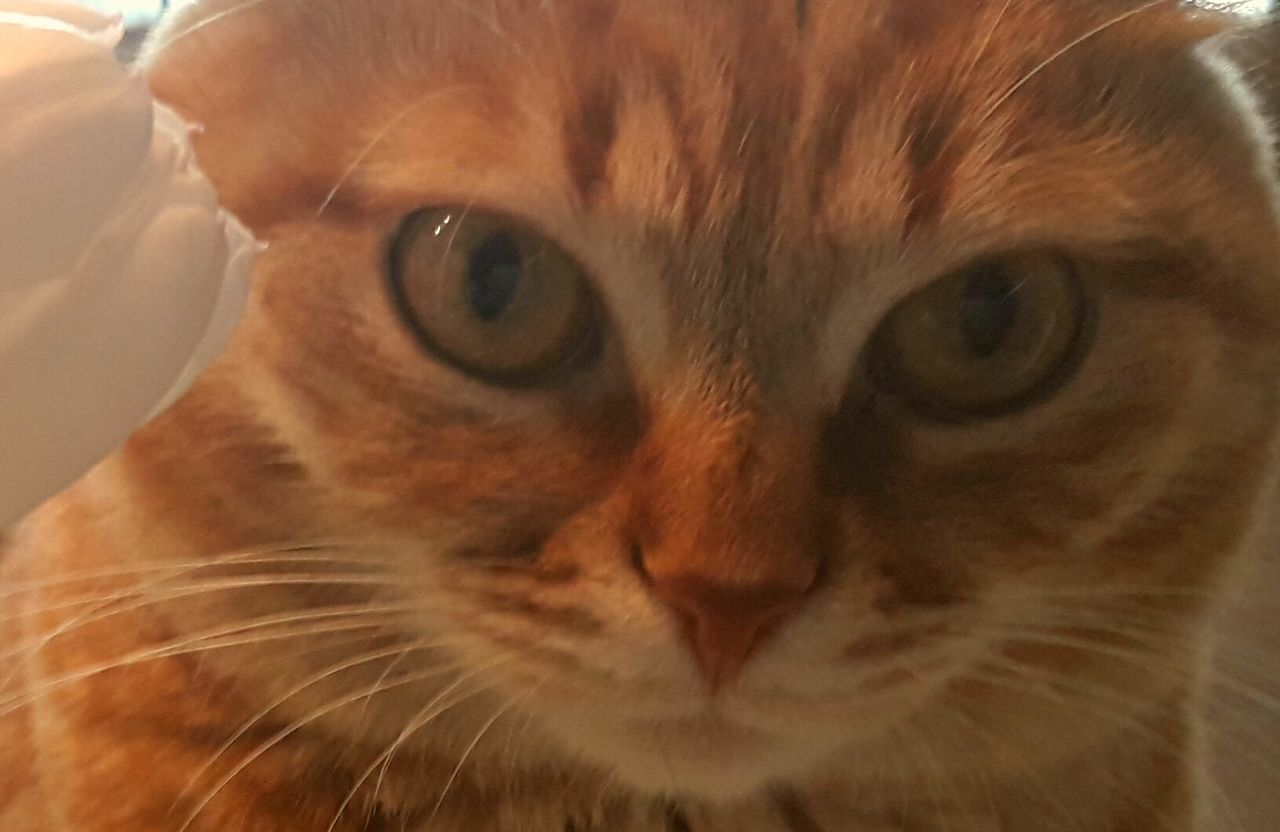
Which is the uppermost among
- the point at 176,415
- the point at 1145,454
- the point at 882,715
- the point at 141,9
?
the point at 141,9

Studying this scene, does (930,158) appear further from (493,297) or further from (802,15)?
(493,297)

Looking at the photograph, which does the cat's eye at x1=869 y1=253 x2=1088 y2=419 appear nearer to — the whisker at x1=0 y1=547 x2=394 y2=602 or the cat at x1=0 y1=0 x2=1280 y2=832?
the cat at x1=0 y1=0 x2=1280 y2=832

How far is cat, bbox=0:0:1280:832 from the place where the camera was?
630 millimetres

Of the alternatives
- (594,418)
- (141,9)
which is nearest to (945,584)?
(594,418)

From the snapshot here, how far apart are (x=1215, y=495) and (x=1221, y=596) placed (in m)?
0.08

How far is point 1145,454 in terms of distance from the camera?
71cm

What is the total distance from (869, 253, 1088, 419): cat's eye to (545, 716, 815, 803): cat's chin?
197 millimetres

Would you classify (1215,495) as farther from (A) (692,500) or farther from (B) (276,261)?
(B) (276,261)

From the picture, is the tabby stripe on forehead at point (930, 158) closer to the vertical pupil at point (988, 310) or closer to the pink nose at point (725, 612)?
the vertical pupil at point (988, 310)

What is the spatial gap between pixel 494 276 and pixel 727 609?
20 centimetres

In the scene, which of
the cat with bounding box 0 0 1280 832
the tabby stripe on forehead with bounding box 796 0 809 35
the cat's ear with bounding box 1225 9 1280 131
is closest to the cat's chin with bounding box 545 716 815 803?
the cat with bounding box 0 0 1280 832

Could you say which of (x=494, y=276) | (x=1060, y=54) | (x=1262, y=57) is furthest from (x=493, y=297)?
(x=1262, y=57)

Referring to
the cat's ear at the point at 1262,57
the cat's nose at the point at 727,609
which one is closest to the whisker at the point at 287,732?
the cat's nose at the point at 727,609

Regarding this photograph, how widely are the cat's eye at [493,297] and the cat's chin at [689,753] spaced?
19 cm
